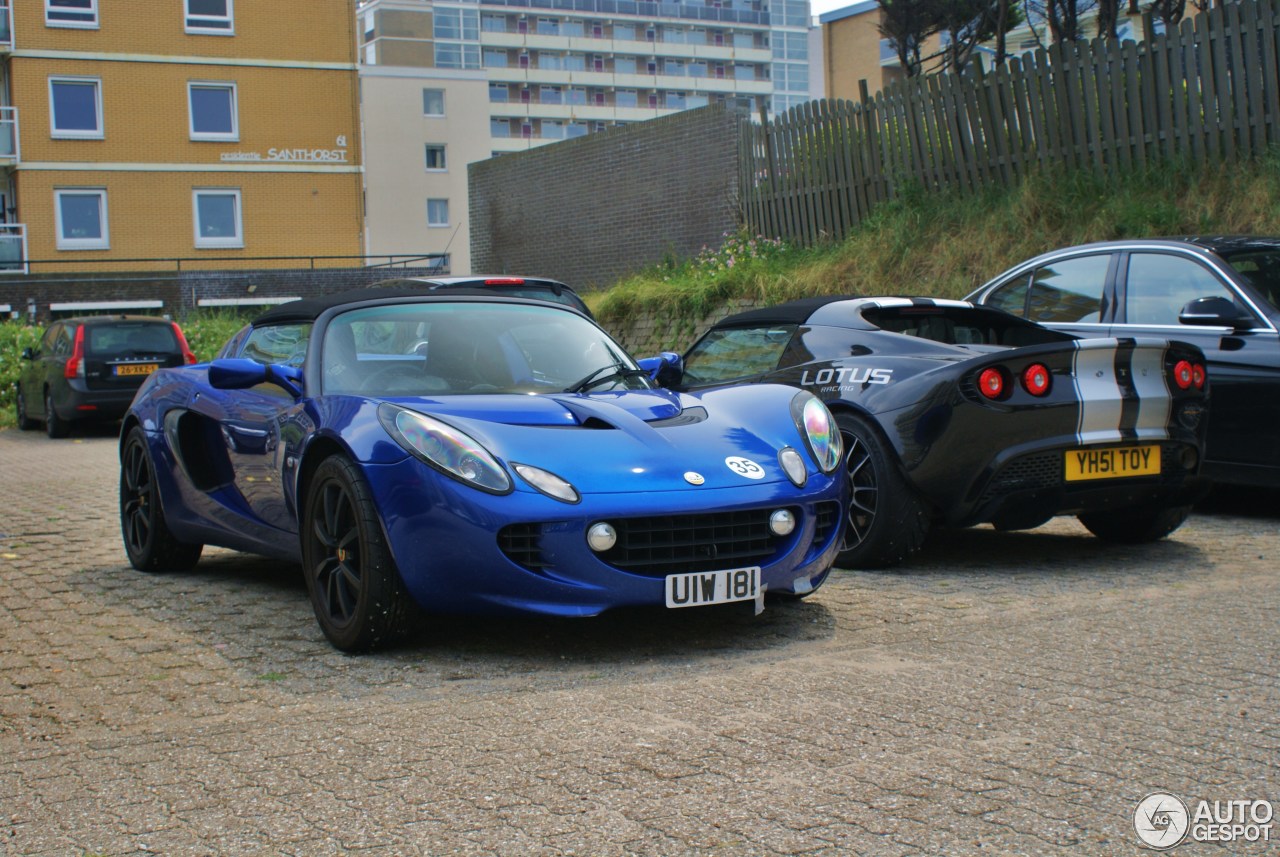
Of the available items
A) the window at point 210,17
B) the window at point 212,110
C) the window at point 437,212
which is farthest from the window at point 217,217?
the window at point 437,212

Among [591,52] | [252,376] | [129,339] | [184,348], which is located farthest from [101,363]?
[591,52]

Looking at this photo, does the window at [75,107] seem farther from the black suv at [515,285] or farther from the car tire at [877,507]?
the car tire at [877,507]

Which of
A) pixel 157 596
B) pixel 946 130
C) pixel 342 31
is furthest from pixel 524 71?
pixel 157 596

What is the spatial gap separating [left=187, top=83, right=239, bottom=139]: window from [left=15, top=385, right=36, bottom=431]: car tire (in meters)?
24.5

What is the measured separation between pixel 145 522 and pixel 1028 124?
1133 centimetres

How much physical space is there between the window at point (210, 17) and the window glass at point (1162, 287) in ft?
133

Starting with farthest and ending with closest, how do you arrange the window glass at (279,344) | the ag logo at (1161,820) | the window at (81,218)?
the window at (81,218)
the window glass at (279,344)
the ag logo at (1161,820)

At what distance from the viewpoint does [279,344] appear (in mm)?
6719

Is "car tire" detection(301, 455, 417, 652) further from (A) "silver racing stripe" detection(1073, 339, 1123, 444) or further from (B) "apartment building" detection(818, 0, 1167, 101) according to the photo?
(B) "apartment building" detection(818, 0, 1167, 101)

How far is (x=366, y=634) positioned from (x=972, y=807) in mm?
2393

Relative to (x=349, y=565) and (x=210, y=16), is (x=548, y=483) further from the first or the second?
(x=210, y=16)

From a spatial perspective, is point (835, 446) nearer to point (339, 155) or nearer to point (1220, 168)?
point (1220, 168)

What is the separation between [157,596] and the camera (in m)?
6.47

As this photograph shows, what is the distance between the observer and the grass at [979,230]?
13.2 m
